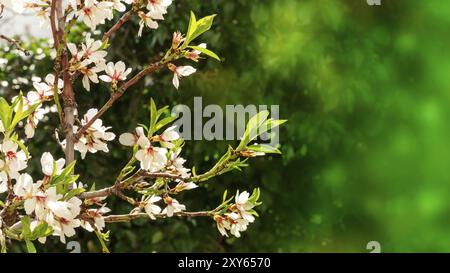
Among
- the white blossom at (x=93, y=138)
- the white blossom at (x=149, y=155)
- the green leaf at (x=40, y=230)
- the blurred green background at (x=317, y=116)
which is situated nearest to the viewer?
the green leaf at (x=40, y=230)

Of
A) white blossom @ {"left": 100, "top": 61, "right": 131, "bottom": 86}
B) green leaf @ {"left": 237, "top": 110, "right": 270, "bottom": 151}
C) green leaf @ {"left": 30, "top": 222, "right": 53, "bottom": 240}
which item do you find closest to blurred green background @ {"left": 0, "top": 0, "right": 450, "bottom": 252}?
white blossom @ {"left": 100, "top": 61, "right": 131, "bottom": 86}

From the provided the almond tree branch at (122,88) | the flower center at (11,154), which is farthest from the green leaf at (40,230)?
the almond tree branch at (122,88)

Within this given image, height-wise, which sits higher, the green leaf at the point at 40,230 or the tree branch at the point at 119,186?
the tree branch at the point at 119,186

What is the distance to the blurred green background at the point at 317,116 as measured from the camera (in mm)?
3043

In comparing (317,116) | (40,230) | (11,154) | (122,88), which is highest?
(317,116)

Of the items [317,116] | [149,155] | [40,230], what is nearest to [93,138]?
[149,155]

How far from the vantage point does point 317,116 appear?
309 cm

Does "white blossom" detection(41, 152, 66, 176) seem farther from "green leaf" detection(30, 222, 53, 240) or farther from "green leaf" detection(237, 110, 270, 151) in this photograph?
"green leaf" detection(237, 110, 270, 151)

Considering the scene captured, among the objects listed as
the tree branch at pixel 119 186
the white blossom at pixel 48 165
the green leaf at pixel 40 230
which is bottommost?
the green leaf at pixel 40 230

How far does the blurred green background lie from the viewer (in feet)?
9.98

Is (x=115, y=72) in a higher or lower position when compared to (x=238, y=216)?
higher

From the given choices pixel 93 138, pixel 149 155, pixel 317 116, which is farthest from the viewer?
pixel 317 116

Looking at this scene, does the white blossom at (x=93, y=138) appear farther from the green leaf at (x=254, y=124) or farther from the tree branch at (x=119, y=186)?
the green leaf at (x=254, y=124)

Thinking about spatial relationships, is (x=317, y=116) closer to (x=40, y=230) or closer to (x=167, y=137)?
(x=167, y=137)
